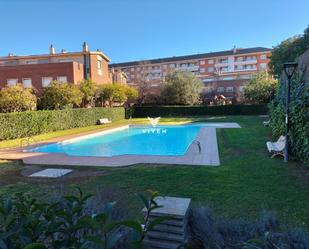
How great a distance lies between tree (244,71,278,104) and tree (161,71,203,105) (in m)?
6.82

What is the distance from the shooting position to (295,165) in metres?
7.82

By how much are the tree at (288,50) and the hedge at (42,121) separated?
1992cm

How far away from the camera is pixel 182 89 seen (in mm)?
35438

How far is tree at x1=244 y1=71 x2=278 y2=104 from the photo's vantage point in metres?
32.1

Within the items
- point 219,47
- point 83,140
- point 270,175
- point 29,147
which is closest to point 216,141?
point 270,175

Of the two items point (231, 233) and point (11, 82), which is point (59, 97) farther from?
point (231, 233)

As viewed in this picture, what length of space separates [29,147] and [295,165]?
1146 cm

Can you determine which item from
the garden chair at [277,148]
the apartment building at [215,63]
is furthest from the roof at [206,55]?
the garden chair at [277,148]

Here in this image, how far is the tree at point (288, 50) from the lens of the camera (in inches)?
1037

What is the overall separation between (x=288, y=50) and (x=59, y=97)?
2436 cm

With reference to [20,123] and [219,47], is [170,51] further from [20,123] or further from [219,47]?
[20,123]

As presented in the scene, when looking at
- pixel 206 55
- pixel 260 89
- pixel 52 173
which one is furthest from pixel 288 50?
pixel 206 55

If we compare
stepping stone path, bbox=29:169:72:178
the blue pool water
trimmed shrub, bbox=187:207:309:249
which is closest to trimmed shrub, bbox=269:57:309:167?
the blue pool water

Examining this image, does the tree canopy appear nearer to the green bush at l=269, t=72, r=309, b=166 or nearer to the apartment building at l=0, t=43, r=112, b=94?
the apartment building at l=0, t=43, r=112, b=94
